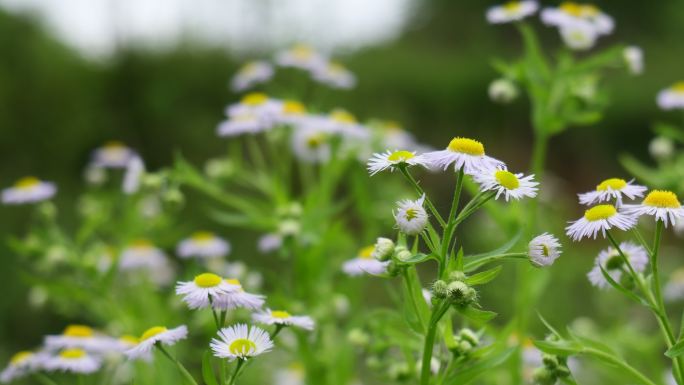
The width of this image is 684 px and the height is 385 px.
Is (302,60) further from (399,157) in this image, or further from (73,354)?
(399,157)

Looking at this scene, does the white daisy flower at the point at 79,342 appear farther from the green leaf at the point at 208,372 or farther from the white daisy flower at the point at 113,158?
the white daisy flower at the point at 113,158

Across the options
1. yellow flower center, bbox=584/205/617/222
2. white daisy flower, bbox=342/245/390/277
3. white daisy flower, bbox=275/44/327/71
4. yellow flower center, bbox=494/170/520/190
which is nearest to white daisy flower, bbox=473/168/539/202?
yellow flower center, bbox=494/170/520/190

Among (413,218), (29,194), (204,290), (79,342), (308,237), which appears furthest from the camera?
(29,194)

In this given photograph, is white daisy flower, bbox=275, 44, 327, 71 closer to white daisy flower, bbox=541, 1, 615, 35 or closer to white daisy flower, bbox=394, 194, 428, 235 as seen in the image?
white daisy flower, bbox=541, 1, 615, 35

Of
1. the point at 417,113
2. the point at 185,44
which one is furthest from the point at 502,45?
the point at 185,44

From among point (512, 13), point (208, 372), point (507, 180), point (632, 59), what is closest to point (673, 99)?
point (632, 59)
